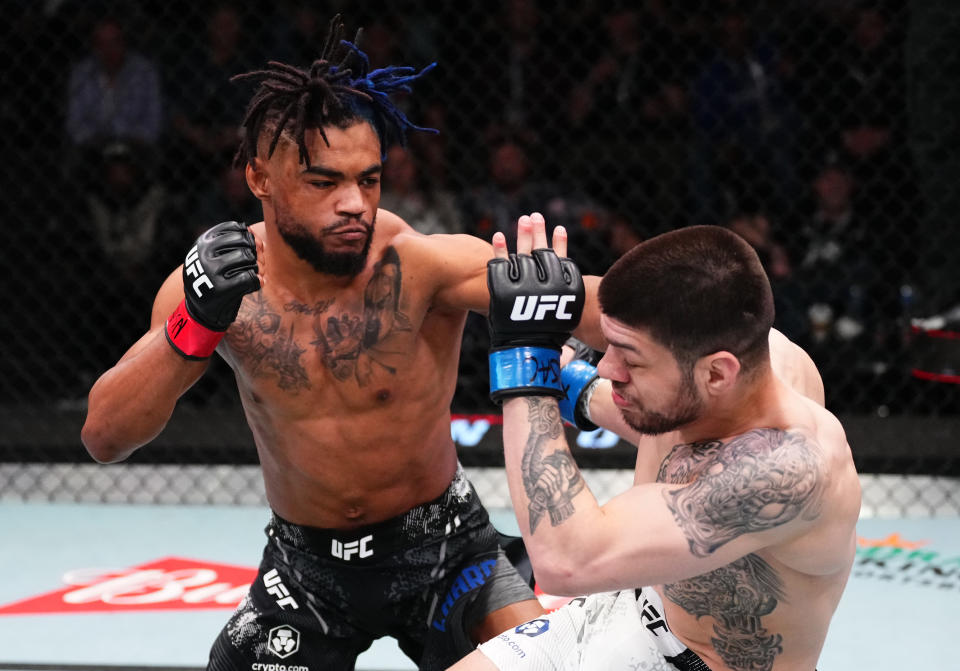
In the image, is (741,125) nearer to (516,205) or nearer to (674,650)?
(516,205)

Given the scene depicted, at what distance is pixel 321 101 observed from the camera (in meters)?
2.05

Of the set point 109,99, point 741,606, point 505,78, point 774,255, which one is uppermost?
point 109,99

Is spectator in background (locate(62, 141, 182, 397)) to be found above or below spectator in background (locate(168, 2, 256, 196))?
below

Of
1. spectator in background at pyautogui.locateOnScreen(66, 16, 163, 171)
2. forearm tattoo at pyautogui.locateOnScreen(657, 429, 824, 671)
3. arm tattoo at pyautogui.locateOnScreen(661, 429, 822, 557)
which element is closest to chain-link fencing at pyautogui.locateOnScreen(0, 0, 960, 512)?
spectator in background at pyautogui.locateOnScreen(66, 16, 163, 171)

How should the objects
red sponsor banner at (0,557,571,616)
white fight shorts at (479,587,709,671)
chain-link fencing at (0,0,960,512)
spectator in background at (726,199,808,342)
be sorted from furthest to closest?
chain-link fencing at (0,0,960,512) → spectator in background at (726,199,808,342) → red sponsor banner at (0,557,571,616) → white fight shorts at (479,587,709,671)

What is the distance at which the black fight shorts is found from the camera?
2.10 metres

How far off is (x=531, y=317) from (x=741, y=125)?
3.34 m

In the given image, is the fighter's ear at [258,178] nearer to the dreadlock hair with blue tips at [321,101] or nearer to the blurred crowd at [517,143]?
the dreadlock hair with blue tips at [321,101]

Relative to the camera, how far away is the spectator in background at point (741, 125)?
181 inches

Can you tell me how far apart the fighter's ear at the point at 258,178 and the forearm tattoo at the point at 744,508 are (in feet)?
3.08

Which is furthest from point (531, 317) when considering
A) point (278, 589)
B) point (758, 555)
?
point (278, 589)

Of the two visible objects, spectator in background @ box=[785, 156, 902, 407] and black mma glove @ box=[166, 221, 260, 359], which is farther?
spectator in background @ box=[785, 156, 902, 407]

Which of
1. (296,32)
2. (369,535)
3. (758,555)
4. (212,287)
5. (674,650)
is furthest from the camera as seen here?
(296,32)

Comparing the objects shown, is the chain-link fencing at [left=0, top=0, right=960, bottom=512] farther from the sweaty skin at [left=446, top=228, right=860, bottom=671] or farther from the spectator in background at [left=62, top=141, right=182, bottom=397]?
the sweaty skin at [left=446, top=228, right=860, bottom=671]
